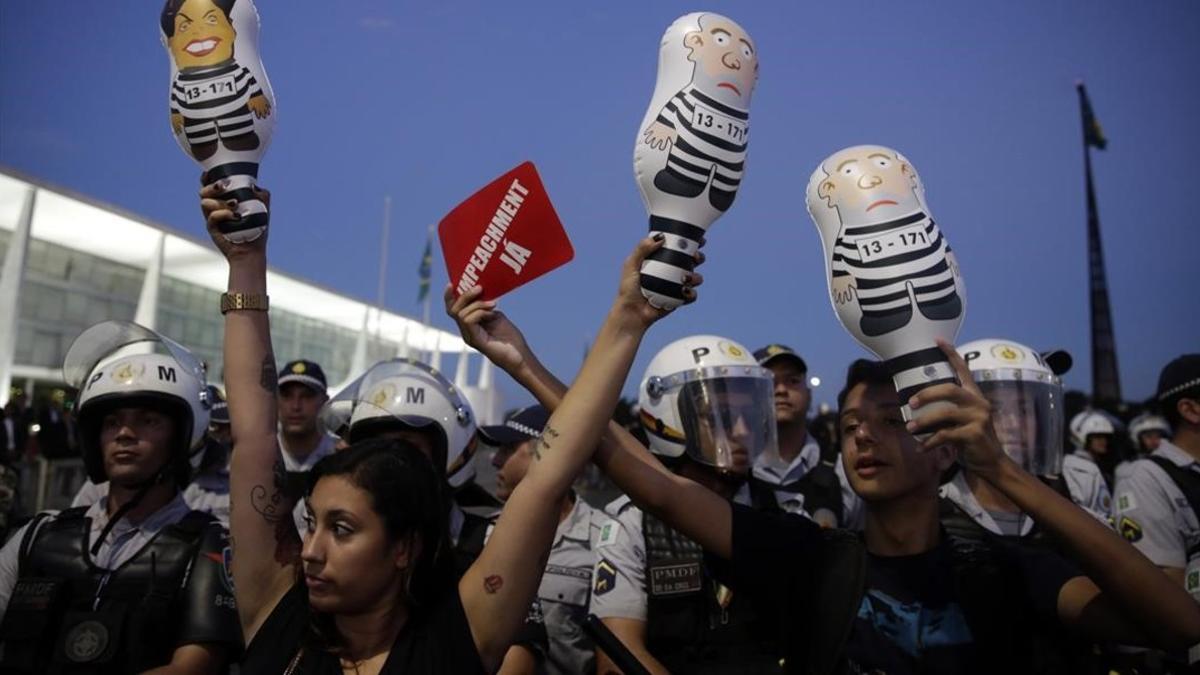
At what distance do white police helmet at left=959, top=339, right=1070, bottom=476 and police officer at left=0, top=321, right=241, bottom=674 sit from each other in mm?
3585

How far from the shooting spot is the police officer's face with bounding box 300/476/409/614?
2236 mm

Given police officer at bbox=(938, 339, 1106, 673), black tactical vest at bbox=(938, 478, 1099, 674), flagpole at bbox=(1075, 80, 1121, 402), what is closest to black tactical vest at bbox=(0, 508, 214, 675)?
black tactical vest at bbox=(938, 478, 1099, 674)

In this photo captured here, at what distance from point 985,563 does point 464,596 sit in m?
1.55

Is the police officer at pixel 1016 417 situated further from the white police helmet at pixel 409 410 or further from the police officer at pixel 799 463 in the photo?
the white police helmet at pixel 409 410

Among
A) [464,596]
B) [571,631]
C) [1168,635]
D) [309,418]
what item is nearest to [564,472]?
[464,596]

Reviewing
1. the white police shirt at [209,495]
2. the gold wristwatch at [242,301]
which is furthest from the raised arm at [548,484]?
the white police shirt at [209,495]

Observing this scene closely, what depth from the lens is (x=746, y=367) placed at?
426cm

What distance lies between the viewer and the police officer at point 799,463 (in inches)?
222

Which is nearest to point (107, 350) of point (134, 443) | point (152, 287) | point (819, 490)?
point (134, 443)

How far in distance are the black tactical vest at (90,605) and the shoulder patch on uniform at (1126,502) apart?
438 centimetres

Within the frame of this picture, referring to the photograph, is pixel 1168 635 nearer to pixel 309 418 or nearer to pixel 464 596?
pixel 464 596

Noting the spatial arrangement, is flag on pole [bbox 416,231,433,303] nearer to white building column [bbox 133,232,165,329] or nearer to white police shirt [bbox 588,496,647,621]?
white building column [bbox 133,232,165,329]

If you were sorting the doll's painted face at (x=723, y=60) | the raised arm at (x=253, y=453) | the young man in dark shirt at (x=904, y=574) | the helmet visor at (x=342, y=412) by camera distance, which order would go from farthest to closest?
1. the helmet visor at (x=342, y=412)
2. the raised arm at (x=253, y=453)
3. the doll's painted face at (x=723, y=60)
4. the young man in dark shirt at (x=904, y=574)

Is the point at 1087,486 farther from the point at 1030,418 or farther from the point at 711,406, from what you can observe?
the point at 711,406
